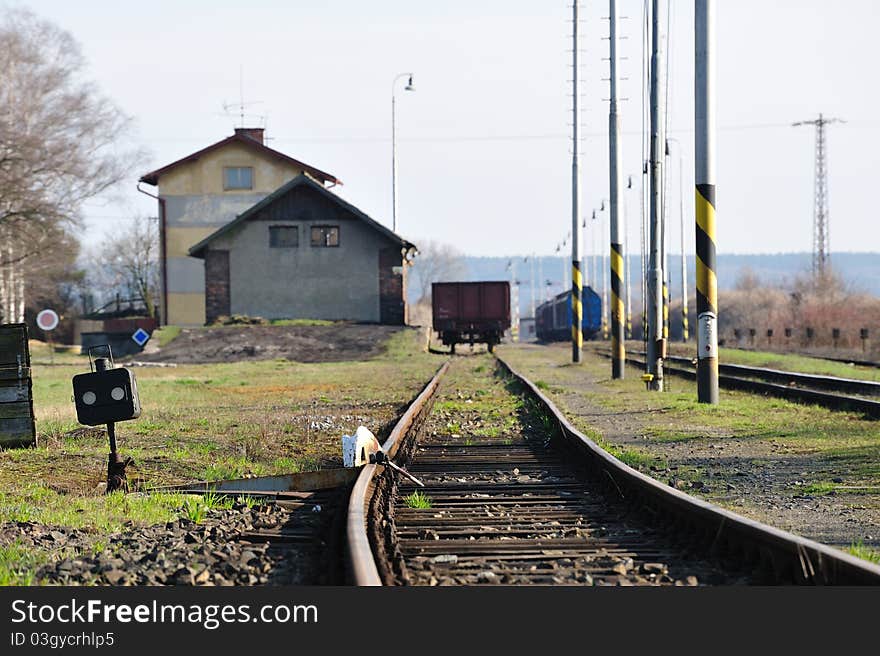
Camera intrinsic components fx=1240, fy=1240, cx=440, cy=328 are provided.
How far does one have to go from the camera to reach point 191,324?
199 feet

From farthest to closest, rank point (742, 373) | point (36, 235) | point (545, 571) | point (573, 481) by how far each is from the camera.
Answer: point (36, 235)
point (742, 373)
point (573, 481)
point (545, 571)

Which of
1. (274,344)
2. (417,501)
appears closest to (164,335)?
(274,344)

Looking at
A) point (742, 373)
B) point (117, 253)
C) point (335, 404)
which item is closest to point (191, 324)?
point (742, 373)

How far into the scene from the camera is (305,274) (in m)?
50.4

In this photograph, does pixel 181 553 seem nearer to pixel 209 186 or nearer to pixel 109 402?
pixel 109 402

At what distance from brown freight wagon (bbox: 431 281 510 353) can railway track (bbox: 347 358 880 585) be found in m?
36.5

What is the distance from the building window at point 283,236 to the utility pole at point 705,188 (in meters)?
34.2

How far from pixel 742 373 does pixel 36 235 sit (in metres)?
31.6

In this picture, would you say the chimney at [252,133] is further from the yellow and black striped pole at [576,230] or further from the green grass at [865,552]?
the green grass at [865,552]

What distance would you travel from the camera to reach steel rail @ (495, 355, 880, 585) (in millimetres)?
5203

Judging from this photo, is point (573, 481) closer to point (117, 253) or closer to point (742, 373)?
point (742, 373)

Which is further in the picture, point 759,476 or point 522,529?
point 759,476

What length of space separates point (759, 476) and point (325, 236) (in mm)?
41418

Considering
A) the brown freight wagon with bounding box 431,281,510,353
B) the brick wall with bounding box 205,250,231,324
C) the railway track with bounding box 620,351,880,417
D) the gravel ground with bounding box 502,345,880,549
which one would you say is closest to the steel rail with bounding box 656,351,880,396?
the railway track with bounding box 620,351,880,417
